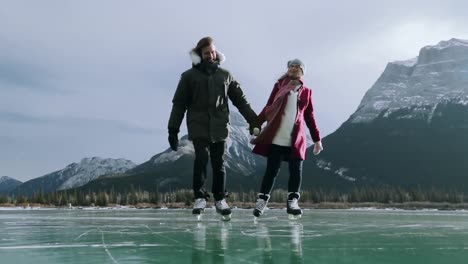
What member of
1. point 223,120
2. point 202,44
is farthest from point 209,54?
point 223,120

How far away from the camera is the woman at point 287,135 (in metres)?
8.36

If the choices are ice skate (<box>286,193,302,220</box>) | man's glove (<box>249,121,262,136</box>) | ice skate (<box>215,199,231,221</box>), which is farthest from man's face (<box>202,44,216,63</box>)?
ice skate (<box>286,193,302,220</box>)

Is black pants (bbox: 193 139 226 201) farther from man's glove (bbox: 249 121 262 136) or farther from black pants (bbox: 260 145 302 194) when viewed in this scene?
black pants (bbox: 260 145 302 194)

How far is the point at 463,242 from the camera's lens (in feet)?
18.3

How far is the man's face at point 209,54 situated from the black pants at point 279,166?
186 cm

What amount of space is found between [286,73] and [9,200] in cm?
21148

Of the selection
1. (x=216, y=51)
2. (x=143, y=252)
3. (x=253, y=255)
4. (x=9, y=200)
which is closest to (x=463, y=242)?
(x=253, y=255)

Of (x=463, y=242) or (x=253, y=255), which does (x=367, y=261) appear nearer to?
(x=253, y=255)

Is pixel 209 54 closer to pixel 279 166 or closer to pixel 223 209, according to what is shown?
pixel 279 166

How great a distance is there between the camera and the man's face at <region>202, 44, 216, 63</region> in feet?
27.0

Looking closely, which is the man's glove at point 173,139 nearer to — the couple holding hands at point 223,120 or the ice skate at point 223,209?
the couple holding hands at point 223,120

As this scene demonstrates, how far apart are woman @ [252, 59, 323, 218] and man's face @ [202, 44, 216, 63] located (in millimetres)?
1355

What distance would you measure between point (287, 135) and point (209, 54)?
1962 millimetres

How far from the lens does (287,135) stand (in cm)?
837
